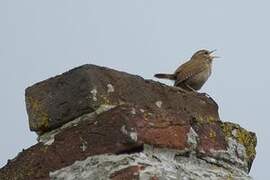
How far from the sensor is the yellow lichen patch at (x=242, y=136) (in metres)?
2.62

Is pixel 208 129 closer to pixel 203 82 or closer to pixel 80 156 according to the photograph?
pixel 80 156

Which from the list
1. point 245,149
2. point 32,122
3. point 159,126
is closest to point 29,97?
point 32,122

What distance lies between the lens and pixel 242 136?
2.66 metres

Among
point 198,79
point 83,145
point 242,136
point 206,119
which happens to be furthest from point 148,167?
point 198,79

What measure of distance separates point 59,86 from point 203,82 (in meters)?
4.31

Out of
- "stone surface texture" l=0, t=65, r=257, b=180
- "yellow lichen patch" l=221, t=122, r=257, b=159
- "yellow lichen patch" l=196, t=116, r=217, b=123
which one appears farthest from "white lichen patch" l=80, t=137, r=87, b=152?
"yellow lichen patch" l=221, t=122, r=257, b=159

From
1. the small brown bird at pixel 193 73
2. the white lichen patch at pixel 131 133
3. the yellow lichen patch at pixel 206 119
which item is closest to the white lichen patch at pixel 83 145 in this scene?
the white lichen patch at pixel 131 133

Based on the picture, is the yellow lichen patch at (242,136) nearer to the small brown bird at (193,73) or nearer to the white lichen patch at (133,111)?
the white lichen patch at (133,111)

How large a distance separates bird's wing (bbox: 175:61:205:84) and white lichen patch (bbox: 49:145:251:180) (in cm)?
386

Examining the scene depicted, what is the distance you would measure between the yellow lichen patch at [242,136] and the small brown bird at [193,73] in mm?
3240

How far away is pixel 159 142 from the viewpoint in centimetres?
232

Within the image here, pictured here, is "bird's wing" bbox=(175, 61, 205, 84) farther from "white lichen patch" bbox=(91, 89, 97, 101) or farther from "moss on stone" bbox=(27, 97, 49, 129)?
"white lichen patch" bbox=(91, 89, 97, 101)

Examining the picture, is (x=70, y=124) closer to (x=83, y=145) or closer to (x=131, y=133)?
(x=83, y=145)

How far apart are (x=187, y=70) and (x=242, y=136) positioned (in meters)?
4.03
